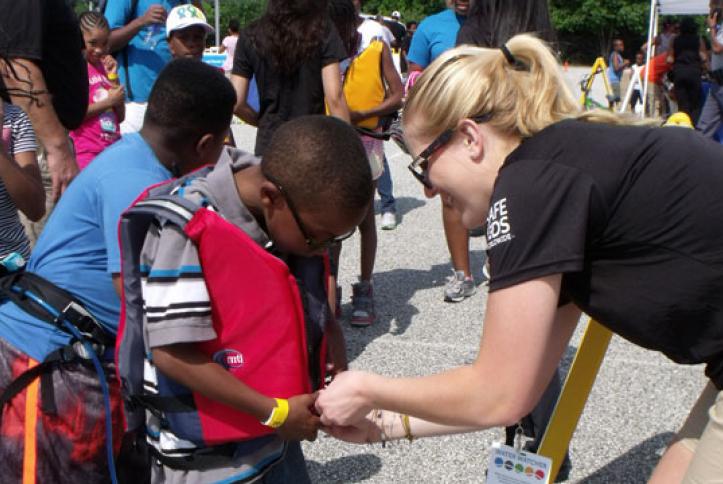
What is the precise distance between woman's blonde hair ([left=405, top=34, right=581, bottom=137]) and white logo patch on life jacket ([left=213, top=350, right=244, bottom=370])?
0.66 meters

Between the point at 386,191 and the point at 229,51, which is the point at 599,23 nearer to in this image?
the point at 229,51

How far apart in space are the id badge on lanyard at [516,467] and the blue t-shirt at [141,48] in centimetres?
376

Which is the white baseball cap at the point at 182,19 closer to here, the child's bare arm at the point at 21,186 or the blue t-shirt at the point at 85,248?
the child's bare arm at the point at 21,186

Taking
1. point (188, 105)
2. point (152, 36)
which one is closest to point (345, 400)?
point (188, 105)

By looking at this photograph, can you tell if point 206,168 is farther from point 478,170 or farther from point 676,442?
point 676,442

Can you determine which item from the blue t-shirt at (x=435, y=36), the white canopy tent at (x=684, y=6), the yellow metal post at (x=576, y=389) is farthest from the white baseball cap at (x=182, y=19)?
the white canopy tent at (x=684, y=6)

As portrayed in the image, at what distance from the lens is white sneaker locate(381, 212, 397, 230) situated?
23.9 feet

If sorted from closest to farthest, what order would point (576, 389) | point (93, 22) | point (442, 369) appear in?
1. point (576, 389)
2. point (442, 369)
3. point (93, 22)

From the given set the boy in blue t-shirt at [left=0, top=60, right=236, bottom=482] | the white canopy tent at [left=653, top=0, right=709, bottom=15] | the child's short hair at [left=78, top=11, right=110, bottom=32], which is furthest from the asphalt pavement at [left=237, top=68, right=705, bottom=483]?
the white canopy tent at [left=653, top=0, right=709, bottom=15]

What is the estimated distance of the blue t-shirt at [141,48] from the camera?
16.6ft

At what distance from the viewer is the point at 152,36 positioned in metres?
5.07

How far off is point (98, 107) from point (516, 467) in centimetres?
346

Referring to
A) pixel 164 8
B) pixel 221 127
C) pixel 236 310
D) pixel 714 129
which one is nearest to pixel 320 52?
pixel 164 8

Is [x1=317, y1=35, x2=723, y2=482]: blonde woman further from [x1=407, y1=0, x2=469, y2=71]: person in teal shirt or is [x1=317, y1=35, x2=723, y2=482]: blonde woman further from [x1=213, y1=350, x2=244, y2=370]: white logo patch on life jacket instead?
[x1=407, y1=0, x2=469, y2=71]: person in teal shirt
